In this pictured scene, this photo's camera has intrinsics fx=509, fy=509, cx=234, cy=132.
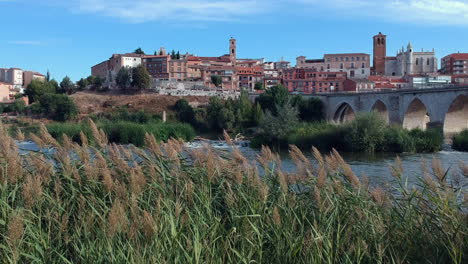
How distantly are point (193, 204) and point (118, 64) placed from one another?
3128 inches

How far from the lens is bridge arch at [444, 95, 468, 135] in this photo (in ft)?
118

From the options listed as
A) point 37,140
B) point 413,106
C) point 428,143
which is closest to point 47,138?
point 37,140

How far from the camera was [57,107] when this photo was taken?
53.9 metres

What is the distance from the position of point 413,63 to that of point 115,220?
9148cm

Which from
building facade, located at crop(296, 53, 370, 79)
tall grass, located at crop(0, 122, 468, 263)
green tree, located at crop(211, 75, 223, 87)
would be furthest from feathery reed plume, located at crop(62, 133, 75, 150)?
building facade, located at crop(296, 53, 370, 79)

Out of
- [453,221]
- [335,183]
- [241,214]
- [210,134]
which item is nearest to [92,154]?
[241,214]

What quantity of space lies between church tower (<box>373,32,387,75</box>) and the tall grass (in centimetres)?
9053

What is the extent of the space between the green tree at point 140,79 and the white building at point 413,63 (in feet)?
148

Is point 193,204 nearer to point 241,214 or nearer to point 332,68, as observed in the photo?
point 241,214

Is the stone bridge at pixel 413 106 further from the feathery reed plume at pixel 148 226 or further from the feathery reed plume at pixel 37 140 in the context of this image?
the feathery reed plume at pixel 148 226

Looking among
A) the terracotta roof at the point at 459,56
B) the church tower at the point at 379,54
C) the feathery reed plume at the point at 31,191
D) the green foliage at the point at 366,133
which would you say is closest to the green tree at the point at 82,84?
the green foliage at the point at 366,133

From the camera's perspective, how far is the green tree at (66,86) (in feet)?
224

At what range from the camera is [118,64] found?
265ft

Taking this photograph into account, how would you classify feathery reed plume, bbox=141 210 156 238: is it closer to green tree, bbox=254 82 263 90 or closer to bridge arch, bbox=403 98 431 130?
bridge arch, bbox=403 98 431 130
